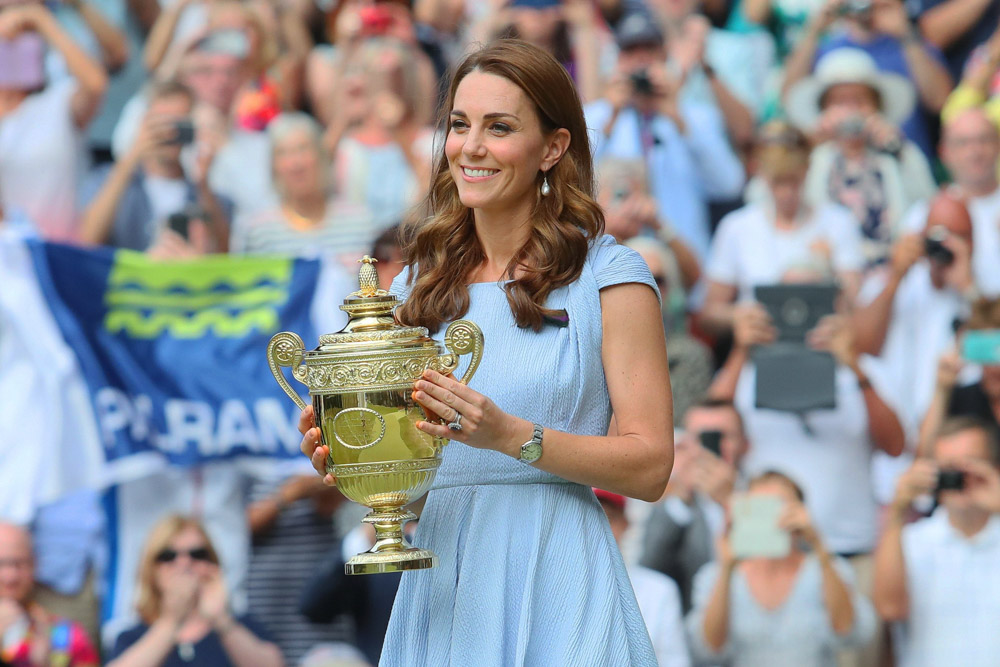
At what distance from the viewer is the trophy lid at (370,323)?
2.72m

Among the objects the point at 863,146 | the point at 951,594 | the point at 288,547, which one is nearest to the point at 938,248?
the point at 863,146

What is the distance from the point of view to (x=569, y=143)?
2.96 m

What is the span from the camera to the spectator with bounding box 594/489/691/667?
18.8 ft

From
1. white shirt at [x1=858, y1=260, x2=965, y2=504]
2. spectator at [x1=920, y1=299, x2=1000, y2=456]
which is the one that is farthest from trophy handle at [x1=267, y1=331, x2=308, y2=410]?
white shirt at [x1=858, y1=260, x2=965, y2=504]

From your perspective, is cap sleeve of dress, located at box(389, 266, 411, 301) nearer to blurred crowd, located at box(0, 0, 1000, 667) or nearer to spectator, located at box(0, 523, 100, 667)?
blurred crowd, located at box(0, 0, 1000, 667)

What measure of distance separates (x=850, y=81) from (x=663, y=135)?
928 mm

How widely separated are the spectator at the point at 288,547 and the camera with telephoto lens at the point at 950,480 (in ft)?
7.78

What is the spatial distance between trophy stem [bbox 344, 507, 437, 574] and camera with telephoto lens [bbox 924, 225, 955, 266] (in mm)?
4285

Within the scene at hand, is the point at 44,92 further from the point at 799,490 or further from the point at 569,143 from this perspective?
the point at 569,143

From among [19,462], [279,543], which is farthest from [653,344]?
[19,462]

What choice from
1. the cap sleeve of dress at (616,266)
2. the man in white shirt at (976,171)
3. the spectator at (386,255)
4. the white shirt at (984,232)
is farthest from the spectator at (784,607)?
the cap sleeve of dress at (616,266)

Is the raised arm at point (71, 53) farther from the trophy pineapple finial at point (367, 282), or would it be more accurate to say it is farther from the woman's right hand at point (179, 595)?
the trophy pineapple finial at point (367, 282)

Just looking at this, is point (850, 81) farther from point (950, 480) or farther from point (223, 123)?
point (223, 123)

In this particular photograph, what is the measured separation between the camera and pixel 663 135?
747cm
